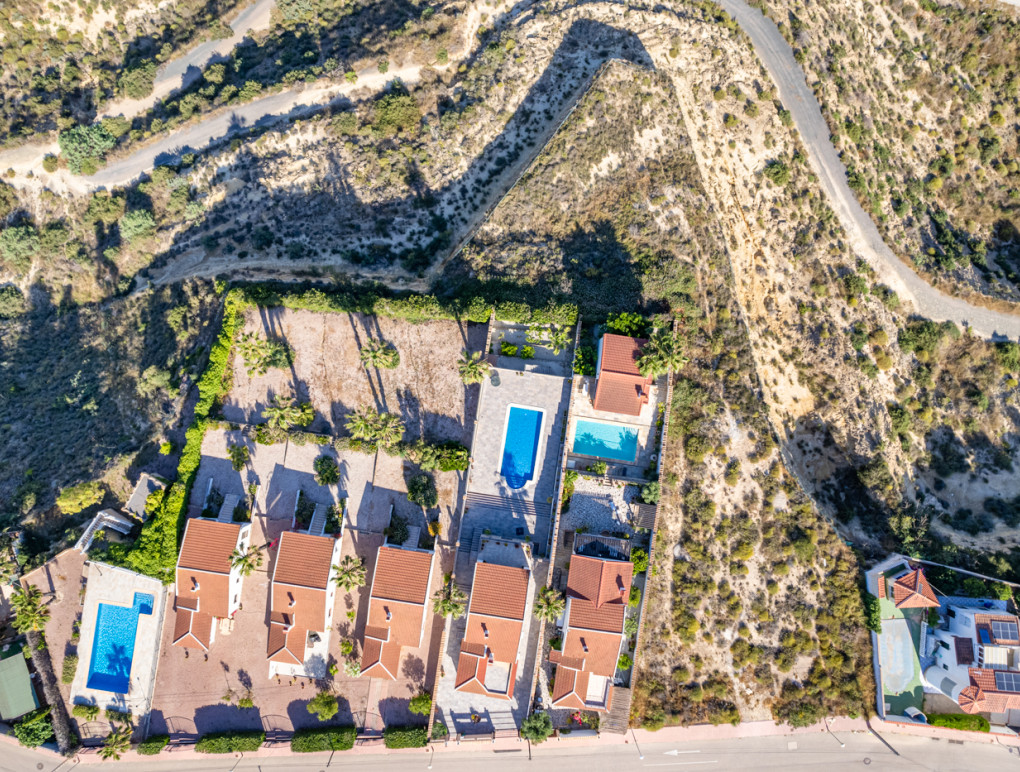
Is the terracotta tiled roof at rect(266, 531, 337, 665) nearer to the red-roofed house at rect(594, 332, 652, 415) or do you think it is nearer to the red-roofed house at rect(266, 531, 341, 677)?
the red-roofed house at rect(266, 531, 341, 677)

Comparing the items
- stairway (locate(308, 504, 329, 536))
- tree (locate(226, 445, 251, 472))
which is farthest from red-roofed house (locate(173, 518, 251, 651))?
stairway (locate(308, 504, 329, 536))

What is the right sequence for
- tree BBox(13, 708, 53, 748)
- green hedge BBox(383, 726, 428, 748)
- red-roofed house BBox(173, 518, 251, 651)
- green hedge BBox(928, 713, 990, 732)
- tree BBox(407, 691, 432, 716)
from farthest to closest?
1. green hedge BBox(928, 713, 990, 732)
2. tree BBox(407, 691, 432, 716)
3. green hedge BBox(383, 726, 428, 748)
4. tree BBox(13, 708, 53, 748)
5. red-roofed house BBox(173, 518, 251, 651)

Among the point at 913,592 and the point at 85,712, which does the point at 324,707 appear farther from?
the point at 913,592

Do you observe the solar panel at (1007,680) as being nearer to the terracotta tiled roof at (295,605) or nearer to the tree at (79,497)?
the terracotta tiled roof at (295,605)

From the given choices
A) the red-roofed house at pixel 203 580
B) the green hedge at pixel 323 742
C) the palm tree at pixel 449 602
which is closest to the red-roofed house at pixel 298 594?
the red-roofed house at pixel 203 580

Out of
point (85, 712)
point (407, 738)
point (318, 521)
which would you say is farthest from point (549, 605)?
point (85, 712)

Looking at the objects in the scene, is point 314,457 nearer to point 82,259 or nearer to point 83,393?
point 83,393
